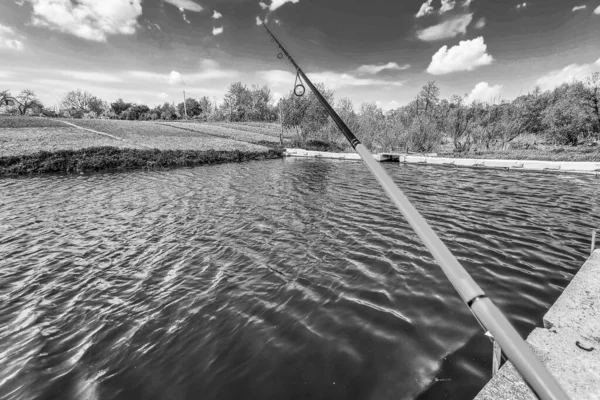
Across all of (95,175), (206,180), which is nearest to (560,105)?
(206,180)

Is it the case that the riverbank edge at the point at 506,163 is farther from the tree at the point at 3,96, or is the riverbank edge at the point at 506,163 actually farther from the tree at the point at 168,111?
the tree at the point at 3,96

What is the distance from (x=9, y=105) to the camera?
3401 inches

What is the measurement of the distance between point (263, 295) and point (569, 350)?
4.44 m

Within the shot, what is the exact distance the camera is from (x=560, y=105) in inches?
1307

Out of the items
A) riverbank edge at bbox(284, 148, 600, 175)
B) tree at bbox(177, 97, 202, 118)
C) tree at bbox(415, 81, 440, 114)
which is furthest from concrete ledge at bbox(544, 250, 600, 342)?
tree at bbox(177, 97, 202, 118)

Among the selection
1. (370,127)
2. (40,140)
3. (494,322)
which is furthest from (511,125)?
(40,140)

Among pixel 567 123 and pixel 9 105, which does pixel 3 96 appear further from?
pixel 567 123

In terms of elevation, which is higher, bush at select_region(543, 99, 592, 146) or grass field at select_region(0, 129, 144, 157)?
bush at select_region(543, 99, 592, 146)

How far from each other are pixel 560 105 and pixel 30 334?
48.5m

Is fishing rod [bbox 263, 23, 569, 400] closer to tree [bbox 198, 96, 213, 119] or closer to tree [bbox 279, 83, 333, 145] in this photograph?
tree [bbox 279, 83, 333, 145]

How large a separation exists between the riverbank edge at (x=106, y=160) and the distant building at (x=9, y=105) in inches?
3857

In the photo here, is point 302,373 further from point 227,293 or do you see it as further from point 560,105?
point 560,105

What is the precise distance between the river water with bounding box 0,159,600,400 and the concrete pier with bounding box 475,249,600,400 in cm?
72

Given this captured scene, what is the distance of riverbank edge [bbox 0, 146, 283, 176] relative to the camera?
19.7 m
